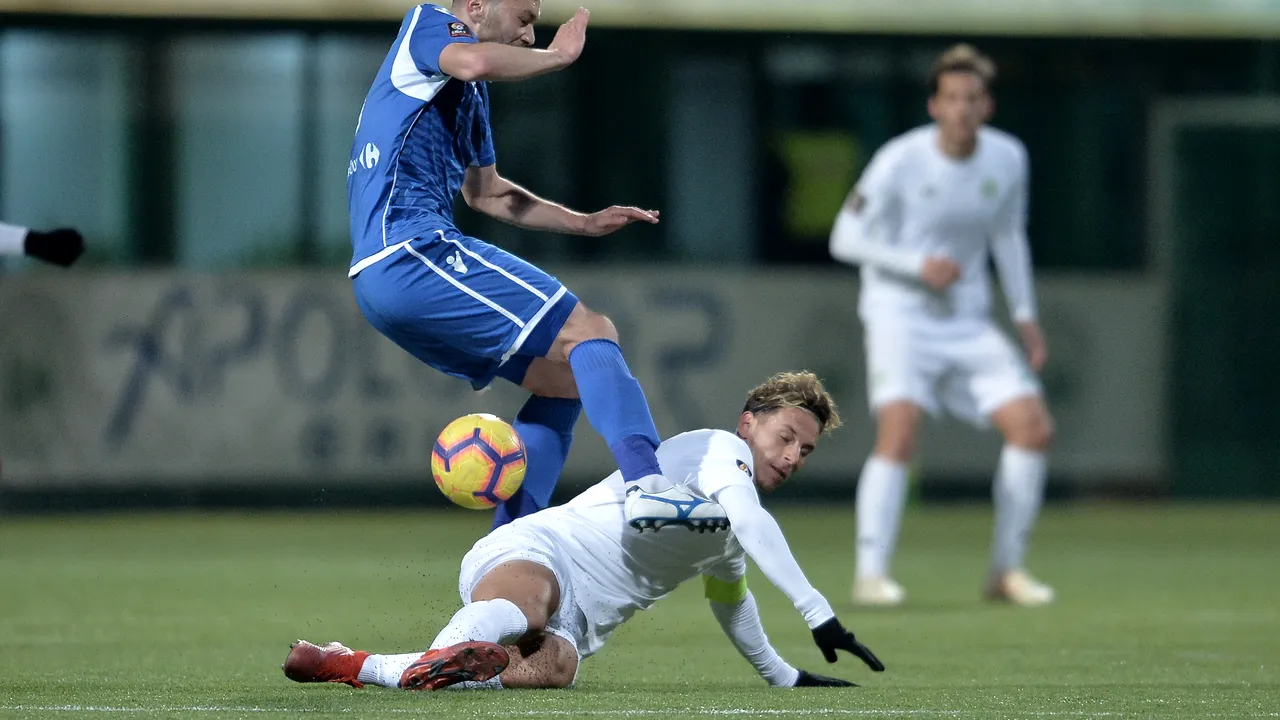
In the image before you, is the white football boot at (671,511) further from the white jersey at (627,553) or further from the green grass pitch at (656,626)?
the green grass pitch at (656,626)

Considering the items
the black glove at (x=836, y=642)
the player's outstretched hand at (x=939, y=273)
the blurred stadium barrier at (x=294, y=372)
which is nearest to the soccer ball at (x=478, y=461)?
the black glove at (x=836, y=642)

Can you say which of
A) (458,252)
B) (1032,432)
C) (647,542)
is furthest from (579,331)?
(1032,432)

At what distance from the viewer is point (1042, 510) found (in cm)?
1762

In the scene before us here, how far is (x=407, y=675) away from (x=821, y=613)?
105cm

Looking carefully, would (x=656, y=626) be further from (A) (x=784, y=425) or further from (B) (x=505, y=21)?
(B) (x=505, y=21)

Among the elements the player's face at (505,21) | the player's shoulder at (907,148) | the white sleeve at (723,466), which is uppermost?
the player's face at (505,21)

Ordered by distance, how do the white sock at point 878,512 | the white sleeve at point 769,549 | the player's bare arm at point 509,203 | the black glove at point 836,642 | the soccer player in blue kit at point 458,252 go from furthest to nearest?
the white sock at point 878,512, the player's bare arm at point 509,203, the soccer player in blue kit at point 458,252, the white sleeve at point 769,549, the black glove at point 836,642

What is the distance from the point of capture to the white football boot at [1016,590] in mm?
9742

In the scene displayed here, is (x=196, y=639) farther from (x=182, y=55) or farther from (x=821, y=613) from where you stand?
(x=182, y=55)

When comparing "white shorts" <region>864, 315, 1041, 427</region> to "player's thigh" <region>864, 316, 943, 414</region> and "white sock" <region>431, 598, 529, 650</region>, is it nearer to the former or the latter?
"player's thigh" <region>864, 316, 943, 414</region>

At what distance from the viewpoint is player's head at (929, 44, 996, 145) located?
9.69 m

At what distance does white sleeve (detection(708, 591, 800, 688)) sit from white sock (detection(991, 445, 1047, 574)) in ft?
12.9

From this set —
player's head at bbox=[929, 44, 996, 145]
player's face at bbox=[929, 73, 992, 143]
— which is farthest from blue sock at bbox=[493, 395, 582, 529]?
player's face at bbox=[929, 73, 992, 143]

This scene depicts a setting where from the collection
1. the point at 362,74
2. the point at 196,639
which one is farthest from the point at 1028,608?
the point at 362,74
